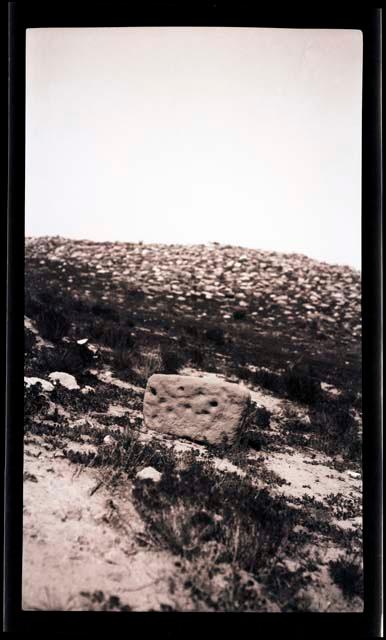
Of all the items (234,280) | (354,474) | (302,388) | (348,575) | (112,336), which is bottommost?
(348,575)

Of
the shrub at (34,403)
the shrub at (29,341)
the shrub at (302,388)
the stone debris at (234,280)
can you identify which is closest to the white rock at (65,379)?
the shrub at (34,403)

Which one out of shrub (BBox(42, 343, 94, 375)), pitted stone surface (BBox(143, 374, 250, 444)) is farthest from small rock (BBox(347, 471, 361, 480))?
shrub (BBox(42, 343, 94, 375))

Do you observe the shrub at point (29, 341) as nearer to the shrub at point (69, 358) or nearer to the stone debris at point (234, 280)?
the shrub at point (69, 358)

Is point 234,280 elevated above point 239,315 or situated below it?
above

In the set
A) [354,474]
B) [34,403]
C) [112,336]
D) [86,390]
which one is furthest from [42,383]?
[354,474]

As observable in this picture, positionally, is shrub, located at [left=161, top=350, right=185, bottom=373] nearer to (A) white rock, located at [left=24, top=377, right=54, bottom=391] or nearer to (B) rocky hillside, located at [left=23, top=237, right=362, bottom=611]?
(B) rocky hillside, located at [left=23, top=237, right=362, bottom=611]

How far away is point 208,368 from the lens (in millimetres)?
7633

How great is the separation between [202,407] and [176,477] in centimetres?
93

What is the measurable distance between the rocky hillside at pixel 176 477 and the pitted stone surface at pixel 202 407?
181mm

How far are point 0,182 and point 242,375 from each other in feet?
16.1

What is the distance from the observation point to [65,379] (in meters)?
5.66

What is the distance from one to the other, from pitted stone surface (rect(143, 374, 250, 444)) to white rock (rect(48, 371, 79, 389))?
124 centimetres

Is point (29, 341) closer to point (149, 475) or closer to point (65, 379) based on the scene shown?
point (65, 379)
